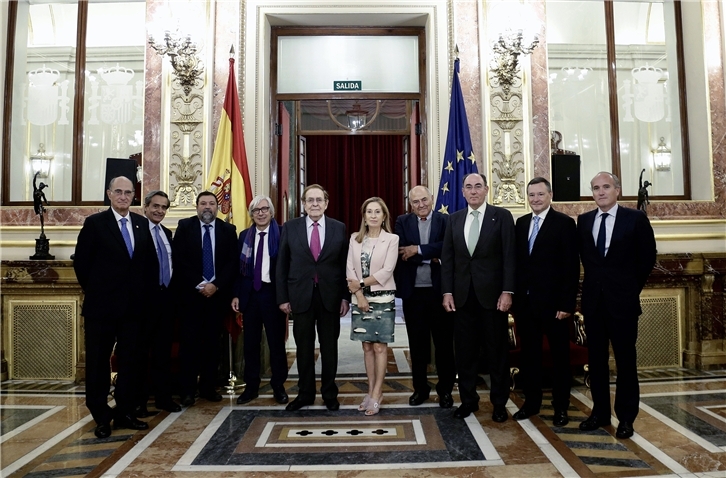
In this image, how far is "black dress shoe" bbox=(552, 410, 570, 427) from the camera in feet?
10.8

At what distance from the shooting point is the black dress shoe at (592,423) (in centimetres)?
323

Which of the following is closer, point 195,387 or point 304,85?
point 195,387

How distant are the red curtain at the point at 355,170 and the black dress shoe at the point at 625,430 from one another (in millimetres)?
8261

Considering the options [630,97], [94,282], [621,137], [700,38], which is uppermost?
[700,38]

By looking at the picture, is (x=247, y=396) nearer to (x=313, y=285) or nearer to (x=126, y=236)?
(x=313, y=285)

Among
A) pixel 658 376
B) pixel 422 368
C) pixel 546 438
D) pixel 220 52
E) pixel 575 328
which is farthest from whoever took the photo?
pixel 220 52

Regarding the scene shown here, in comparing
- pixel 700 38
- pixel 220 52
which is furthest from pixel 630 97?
pixel 220 52

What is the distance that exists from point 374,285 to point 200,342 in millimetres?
1406

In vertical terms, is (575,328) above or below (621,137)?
below

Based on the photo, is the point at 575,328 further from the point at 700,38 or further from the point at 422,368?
the point at 700,38

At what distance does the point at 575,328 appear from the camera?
14.0ft

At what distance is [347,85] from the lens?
565 cm

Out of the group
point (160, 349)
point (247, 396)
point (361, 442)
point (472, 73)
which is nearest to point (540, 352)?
point (361, 442)

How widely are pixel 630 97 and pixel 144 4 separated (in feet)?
17.8
